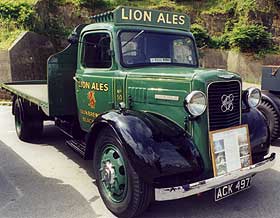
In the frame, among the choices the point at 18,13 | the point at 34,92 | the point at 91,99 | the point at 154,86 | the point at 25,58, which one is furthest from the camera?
the point at 18,13

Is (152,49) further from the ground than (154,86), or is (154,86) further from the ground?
(152,49)

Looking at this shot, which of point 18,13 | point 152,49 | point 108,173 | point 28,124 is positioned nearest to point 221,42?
point 18,13

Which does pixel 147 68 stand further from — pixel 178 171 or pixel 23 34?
pixel 23 34

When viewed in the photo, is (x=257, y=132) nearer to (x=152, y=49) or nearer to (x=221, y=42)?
(x=152, y=49)

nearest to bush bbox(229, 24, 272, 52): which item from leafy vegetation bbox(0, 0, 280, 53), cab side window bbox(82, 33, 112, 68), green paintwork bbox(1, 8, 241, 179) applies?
leafy vegetation bbox(0, 0, 280, 53)

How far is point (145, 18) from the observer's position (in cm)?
469

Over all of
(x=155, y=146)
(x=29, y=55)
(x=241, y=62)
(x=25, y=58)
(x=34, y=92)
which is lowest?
(x=155, y=146)

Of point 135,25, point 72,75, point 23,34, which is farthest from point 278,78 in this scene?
point 23,34

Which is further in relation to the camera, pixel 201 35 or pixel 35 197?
pixel 201 35

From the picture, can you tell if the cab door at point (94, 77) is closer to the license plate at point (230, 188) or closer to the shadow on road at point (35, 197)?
the shadow on road at point (35, 197)

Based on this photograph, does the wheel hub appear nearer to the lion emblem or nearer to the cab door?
the cab door

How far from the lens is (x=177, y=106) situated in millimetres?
3666

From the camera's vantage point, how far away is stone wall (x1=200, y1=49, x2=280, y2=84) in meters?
14.1

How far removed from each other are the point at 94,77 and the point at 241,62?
1111 centimetres
